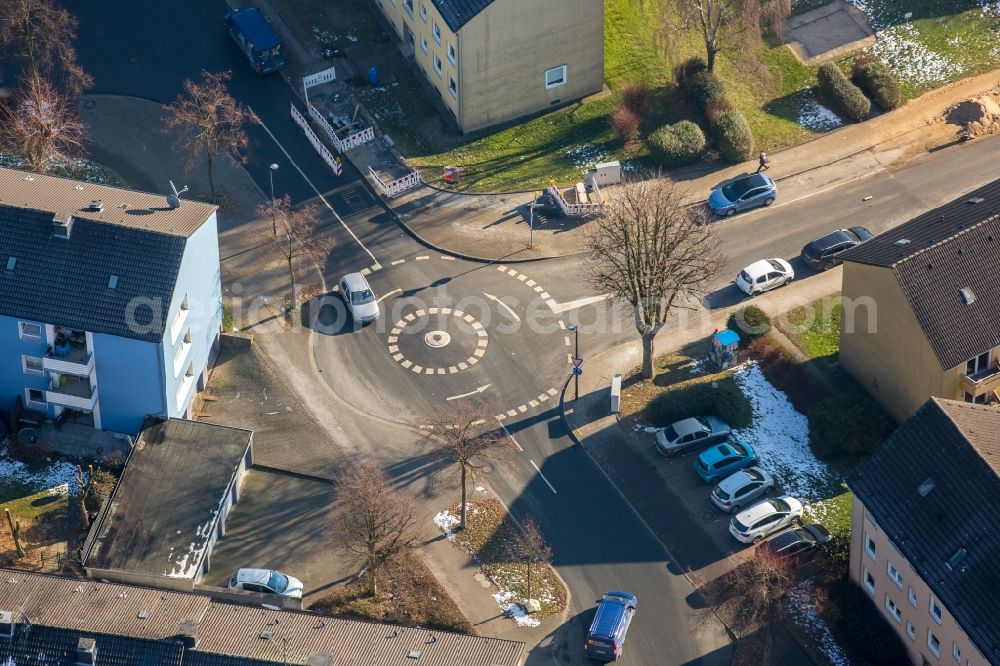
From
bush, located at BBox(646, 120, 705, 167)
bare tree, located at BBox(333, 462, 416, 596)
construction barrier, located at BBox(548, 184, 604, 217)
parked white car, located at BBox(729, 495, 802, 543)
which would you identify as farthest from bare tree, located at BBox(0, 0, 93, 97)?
parked white car, located at BBox(729, 495, 802, 543)

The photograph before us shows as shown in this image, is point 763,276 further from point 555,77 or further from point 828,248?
point 555,77

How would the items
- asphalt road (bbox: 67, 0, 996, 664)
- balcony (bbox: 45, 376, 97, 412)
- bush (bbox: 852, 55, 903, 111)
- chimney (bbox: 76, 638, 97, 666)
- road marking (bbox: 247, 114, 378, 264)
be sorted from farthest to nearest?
bush (bbox: 852, 55, 903, 111), road marking (bbox: 247, 114, 378, 264), balcony (bbox: 45, 376, 97, 412), asphalt road (bbox: 67, 0, 996, 664), chimney (bbox: 76, 638, 97, 666)

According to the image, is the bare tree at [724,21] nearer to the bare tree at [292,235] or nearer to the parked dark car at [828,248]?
the parked dark car at [828,248]

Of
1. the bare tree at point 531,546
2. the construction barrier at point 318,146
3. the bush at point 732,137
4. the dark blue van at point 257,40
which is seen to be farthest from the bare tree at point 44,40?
the bare tree at point 531,546

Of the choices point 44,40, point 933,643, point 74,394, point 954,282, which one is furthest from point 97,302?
point 933,643

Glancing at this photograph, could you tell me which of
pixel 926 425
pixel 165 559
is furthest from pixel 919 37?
pixel 165 559

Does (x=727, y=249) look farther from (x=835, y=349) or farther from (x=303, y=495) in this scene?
(x=303, y=495)

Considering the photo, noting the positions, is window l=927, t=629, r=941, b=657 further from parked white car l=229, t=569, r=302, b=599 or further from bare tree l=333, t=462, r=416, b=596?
parked white car l=229, t=569, r=302, b=599
